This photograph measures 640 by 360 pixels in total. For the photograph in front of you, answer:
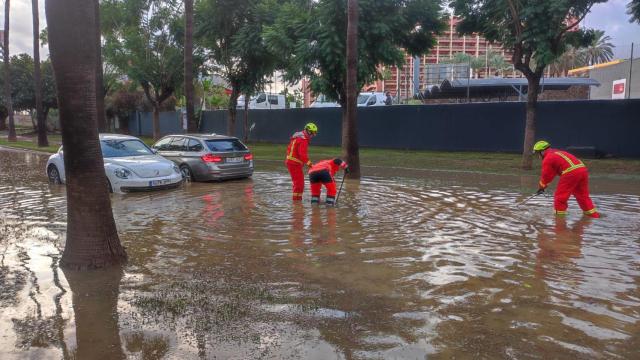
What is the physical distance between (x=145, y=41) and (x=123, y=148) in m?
19.6

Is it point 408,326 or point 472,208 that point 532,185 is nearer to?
point 472,208

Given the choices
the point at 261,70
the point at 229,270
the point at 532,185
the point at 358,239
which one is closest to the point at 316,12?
the point at 261,70

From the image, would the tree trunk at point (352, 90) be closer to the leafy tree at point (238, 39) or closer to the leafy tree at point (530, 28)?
the leafy tree at point (530, 28)

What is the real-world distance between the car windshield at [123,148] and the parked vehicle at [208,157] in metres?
0.99

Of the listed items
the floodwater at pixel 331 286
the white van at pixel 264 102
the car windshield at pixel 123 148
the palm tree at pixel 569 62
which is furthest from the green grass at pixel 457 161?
the palm tree at pixel 569 62

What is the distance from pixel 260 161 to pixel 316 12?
611cm

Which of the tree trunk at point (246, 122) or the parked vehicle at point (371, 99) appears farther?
the parked vehicle at point (371, 99)

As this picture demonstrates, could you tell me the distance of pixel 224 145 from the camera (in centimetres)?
1459

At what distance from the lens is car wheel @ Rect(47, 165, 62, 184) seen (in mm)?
14023

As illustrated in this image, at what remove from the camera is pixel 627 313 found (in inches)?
195

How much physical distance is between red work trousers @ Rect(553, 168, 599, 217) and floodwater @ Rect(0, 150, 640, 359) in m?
0.30

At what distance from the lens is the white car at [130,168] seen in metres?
12.2

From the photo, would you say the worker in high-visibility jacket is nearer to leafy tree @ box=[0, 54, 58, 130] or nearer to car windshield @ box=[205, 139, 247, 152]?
car windshield @ box=[205, 139, 247, 152]

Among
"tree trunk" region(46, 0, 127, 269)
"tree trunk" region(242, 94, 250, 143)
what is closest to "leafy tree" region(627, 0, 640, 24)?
"tree trunk" region(46, 0, 127, 269)
